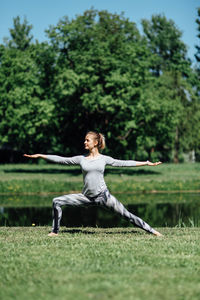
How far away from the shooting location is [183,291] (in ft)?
15.2

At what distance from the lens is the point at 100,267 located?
5652mm

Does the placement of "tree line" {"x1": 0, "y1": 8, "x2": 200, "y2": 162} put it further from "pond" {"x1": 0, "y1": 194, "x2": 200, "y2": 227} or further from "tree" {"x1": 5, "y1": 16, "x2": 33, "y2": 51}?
"tree" {"x1": 5, "y1": 16, "x2": 33, "y2": 51}

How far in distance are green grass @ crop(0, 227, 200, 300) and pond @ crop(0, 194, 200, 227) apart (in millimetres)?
5284

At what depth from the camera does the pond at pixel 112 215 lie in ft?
45.2

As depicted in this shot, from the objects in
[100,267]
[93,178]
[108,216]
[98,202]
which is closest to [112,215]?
[108,216]

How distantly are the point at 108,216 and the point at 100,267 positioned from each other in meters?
10.7

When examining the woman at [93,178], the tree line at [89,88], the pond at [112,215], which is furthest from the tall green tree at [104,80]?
the woman at [93,178]

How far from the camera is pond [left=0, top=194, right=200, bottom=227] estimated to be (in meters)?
13.8

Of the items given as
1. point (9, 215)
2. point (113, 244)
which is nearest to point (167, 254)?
point (113, 244)

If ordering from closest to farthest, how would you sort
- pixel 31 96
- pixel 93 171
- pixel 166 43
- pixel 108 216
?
pixel 93 171
pixel 108 216
pixel 31 96
pixel 166 43

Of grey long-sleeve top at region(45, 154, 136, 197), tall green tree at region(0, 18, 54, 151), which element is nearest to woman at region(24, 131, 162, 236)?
grey long-sleeve top at region(45, 154, 136, 197)

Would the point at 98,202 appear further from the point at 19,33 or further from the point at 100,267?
the point at 19,33

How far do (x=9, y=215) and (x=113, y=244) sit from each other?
9514mm

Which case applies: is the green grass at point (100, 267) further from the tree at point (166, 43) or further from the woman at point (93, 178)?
the tree at point (166, 43)
